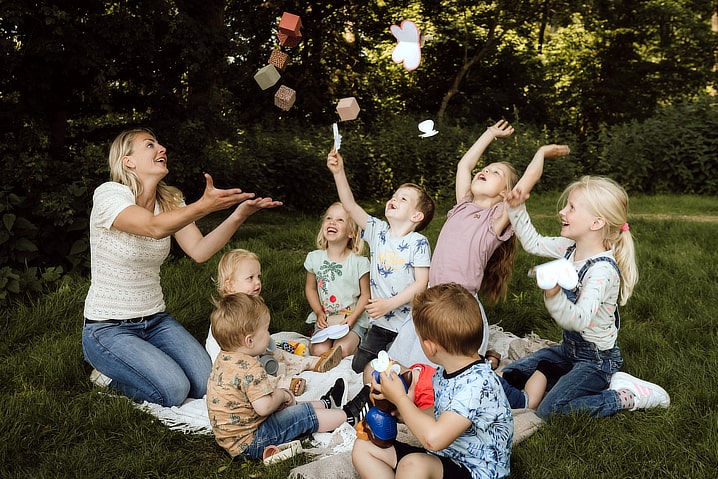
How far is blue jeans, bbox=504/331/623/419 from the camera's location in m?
3.09

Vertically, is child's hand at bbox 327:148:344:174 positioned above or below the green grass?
above

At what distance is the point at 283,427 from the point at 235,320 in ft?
1.86

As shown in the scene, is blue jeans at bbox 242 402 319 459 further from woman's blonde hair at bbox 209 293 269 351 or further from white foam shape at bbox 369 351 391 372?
white foam shape at bbox 369 351 391 372

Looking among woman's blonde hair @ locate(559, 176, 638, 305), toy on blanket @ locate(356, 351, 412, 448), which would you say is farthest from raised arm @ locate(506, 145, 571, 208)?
toy on blanket @ locate(356, 351, 412, 448)

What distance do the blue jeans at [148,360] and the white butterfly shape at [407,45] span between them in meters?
2.04

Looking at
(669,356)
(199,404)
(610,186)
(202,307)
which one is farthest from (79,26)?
(669,356)

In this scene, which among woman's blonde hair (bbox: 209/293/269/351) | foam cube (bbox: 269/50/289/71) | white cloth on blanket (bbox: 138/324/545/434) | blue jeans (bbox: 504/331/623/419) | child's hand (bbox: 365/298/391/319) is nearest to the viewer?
woman's blonde hair (bbox: 209/293/269/351)

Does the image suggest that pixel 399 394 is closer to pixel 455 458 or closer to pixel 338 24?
pixel 455 458

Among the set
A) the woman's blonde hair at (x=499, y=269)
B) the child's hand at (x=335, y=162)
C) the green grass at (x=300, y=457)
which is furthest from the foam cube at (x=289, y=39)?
the green grass at (x=300, y=457)

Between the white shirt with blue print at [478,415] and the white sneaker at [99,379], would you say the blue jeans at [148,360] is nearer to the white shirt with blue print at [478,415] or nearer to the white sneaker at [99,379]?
the white sneaker at [99,379]

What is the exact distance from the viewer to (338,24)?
14812 millimetres

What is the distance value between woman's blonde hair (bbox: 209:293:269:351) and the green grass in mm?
550

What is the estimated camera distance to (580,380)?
10.5 feet

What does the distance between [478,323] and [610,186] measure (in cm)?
131
